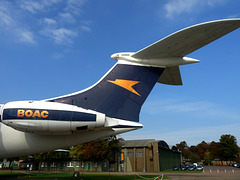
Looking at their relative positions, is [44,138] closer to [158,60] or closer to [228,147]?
[158,60]

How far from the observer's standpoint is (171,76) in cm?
862

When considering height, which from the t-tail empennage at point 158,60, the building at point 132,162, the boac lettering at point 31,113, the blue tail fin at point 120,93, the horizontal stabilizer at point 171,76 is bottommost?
the building at point 132,162

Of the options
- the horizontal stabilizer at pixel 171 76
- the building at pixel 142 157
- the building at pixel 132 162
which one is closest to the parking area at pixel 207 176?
the building at pixel 142 157

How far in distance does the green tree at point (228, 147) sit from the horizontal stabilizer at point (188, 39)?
7473 cm

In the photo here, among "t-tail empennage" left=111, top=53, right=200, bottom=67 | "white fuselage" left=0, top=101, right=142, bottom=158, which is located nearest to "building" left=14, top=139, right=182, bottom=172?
"white fuselage" left=0, top=101, right=142, bottom=158

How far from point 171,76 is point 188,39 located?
8.56 feet

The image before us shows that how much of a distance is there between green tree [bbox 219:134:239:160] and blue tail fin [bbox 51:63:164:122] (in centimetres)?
7413

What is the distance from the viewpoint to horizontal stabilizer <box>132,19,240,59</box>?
5.41 meters

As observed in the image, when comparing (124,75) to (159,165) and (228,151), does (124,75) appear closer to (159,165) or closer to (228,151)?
(159,165)

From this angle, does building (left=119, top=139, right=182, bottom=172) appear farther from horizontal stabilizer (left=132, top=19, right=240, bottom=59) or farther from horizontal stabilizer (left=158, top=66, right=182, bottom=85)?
horizontal stabilizer (left=132, top=19, right=240, bottom=59)

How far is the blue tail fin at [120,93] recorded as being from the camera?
768 centimetres

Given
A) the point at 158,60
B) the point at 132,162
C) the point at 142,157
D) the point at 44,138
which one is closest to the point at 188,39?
the point at 158,60

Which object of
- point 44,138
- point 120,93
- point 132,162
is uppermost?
point 120,93

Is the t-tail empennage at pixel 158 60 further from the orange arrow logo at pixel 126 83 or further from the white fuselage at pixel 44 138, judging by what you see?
the white fuselage at pixel 44 138
